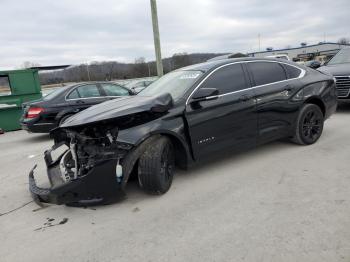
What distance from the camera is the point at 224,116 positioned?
4.38 meters

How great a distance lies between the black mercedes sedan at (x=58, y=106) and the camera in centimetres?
798

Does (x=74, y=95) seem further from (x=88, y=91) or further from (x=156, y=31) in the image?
(x=156, y=31)

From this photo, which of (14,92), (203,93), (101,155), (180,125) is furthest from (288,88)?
(14,92)

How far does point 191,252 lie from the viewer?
272 cm

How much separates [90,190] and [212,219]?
1.33 meters

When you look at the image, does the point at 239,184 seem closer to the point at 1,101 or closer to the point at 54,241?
the point at 54,241

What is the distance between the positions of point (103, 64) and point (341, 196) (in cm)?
3573

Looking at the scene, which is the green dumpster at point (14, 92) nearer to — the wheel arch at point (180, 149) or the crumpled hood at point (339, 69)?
the wheel arch at point (180, 149)

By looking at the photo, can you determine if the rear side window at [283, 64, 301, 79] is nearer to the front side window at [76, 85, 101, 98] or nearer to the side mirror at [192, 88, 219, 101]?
the side mirror at [192, 88, 219, 101]

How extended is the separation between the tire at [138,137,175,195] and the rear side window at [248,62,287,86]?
6.27 feet

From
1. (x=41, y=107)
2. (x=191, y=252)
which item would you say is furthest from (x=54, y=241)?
(x=41, y=107)

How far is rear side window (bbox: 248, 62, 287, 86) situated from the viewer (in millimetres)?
4918

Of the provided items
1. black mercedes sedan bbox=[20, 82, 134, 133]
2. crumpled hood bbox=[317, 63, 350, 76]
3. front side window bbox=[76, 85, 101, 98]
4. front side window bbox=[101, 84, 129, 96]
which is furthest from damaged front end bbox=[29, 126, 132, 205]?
crumpled hood bbox=[317, 63, 350, 76]

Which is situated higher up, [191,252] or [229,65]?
[229,65]
